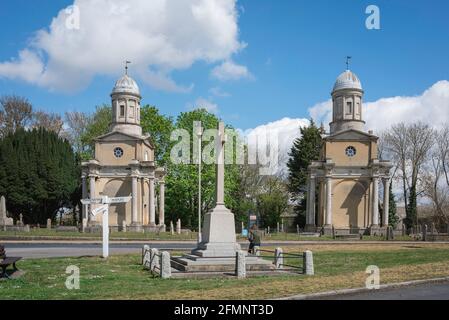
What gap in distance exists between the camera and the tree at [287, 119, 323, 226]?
2766 inches

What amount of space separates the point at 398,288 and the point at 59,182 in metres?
53.7

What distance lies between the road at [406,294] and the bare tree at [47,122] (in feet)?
195

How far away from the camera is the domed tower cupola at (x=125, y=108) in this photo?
2387 inches

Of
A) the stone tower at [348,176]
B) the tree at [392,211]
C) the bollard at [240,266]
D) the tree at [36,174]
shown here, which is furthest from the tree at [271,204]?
the bollard at [240,266]

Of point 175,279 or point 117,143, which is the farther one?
point 117,143

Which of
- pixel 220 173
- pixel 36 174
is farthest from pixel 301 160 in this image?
pixel 220 173

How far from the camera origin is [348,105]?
197ft

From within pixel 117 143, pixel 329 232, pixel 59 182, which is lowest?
pixel 329 232

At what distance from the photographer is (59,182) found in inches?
2400

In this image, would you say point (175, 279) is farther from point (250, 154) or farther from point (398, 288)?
point (250, 154)

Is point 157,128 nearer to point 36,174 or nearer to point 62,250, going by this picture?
point 36,174

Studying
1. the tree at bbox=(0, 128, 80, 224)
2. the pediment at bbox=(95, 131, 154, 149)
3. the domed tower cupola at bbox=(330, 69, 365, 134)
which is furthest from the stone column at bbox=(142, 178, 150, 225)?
the domed tower cupola at bbox=(330, 69, 365, 134)

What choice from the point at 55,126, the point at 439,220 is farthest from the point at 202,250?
the point at 55,126
